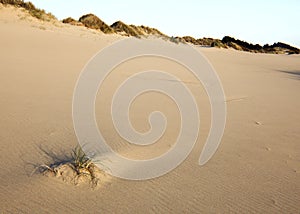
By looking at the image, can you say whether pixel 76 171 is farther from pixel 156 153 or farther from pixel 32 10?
pixel 32 10

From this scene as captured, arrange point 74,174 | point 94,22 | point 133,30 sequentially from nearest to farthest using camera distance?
point 74,174
point 94,22
point 133,30

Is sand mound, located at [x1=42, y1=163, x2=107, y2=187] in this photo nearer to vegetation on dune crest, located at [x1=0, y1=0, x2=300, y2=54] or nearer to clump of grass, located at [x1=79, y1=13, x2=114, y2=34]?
vegetation on dune crest, located at [x1=0, y1=0, x2=300, y2=54]

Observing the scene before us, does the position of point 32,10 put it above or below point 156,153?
above

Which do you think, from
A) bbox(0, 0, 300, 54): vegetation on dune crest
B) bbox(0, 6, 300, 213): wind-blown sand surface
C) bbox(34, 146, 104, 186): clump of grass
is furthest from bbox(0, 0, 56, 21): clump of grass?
bbox(34, 146, 104, 186): clump of grass

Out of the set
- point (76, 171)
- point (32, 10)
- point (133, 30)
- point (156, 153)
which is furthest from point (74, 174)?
point (133, 30)

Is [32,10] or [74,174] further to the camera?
[32,10]

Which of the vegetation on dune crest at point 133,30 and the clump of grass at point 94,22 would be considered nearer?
the vegetation on dune crest at point 133,30

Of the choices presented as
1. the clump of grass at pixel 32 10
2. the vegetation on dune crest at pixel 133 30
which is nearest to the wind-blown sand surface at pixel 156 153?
the clump of grass at pixel 32 10

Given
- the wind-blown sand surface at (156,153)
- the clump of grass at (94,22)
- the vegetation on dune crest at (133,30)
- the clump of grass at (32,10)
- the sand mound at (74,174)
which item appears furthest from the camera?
the clump of grass at (94,22)

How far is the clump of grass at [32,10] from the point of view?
410 inches

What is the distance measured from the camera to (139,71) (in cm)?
584

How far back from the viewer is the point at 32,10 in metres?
10.8

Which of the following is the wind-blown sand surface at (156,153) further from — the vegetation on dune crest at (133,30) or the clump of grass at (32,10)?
the vegetation on dune crest at (133,30)

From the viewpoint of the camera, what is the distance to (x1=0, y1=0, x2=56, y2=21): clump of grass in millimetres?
10414
